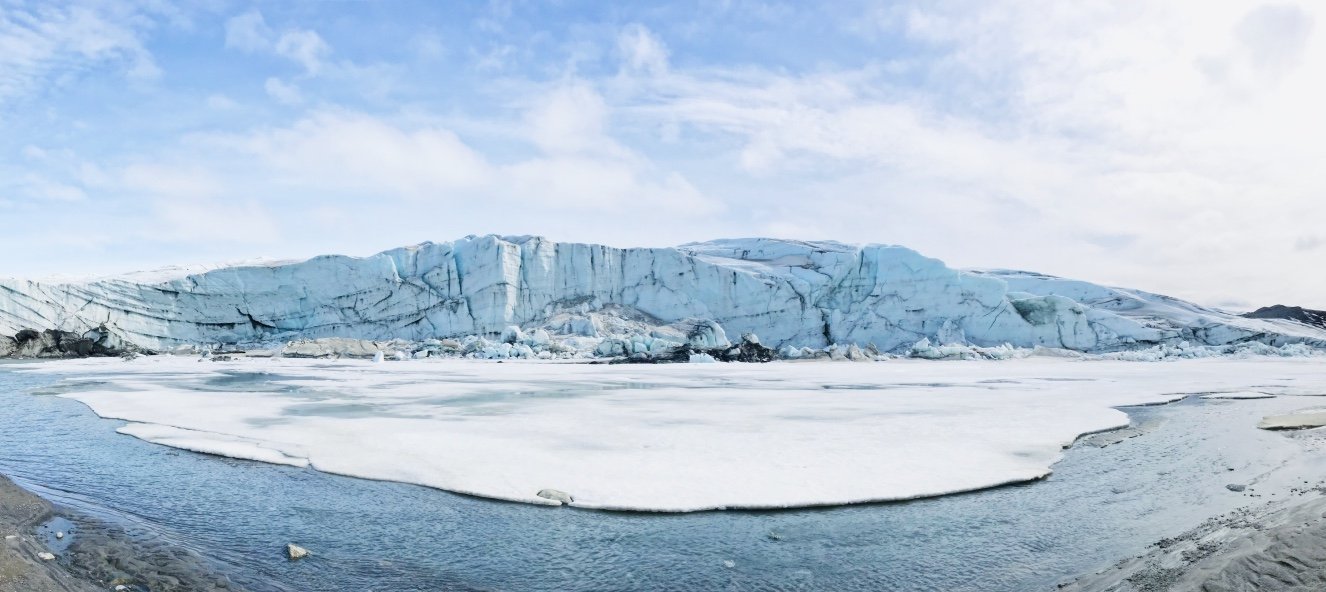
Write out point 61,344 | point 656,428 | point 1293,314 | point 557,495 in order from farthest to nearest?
point 1293,314 → point 61,344 → point 656,428 → point 557,495

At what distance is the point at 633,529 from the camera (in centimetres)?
446

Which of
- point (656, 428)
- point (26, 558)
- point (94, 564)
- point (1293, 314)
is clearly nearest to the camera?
point (26, 558)

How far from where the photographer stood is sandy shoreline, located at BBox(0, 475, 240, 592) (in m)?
3.35

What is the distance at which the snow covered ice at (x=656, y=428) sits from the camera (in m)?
5.51

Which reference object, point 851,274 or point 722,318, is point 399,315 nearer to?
point 722,318

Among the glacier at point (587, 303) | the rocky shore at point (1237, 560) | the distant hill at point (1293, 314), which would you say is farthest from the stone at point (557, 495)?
the distant hill at point (1293, 314)

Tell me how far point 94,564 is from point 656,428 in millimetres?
5176

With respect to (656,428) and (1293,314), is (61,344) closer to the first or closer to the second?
(656,428)

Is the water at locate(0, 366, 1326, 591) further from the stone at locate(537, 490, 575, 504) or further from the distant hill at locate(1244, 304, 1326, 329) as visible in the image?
the distant hill at locate(1244, 304, 1326, 329)

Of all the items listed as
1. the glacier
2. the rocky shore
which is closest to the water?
the rocky shore

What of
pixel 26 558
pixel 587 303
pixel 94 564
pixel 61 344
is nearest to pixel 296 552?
pixel 94 564

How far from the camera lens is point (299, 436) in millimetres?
7586

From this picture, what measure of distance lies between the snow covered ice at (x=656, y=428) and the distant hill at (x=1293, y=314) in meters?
33.9

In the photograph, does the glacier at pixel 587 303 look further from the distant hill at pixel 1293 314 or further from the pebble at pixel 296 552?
the pebble at pixel 296 552
